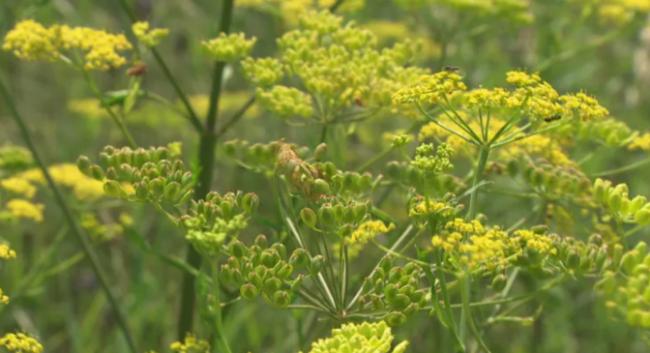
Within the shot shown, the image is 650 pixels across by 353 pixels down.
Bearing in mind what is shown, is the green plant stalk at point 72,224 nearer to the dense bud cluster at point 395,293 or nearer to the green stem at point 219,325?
the green stem at point 219,325

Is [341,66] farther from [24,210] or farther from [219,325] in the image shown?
[24,210]

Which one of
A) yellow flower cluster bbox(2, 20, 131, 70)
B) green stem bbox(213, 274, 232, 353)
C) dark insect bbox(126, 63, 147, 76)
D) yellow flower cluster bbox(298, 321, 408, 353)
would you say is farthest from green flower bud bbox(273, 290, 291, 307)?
dark insect bbox(126, 63, 147, 76)

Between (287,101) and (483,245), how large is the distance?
0.85 m

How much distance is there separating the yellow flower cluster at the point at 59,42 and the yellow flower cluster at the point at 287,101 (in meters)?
0.39

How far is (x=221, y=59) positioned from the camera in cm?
281

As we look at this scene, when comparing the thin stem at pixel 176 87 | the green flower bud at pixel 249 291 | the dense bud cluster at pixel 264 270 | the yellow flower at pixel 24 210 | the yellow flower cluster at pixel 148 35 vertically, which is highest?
the yellow flower cluster at pixel 148 35

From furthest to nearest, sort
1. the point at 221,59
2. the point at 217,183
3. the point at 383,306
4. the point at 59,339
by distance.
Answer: the point at 217,183, the point at 59,339, the point at 221,59, the point at 383,306

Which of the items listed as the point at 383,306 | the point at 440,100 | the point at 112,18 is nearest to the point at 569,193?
the point at 440,100

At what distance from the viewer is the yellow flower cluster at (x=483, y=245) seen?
1956 mm

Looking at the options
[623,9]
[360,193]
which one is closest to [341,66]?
[360,193]

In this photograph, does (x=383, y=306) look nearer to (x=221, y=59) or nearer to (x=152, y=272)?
(x=221, y=59)

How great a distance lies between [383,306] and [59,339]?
283 centimetres

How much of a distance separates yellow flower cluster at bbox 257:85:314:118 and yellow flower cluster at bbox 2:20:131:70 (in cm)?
39

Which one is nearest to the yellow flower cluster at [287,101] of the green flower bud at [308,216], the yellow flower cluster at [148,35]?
the yellow flower cluster at [148,35]
